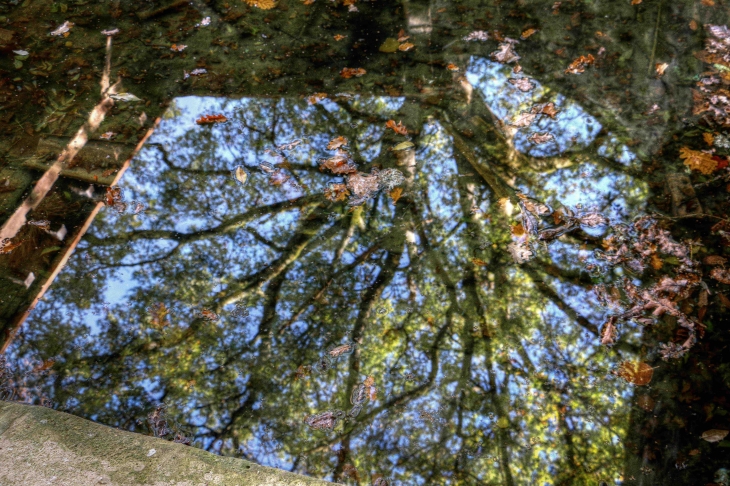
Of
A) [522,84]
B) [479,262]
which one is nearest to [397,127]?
[522,84]

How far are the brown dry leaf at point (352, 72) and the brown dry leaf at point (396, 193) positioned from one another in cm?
118

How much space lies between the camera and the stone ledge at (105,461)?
64.2 inches

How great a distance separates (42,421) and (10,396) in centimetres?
65

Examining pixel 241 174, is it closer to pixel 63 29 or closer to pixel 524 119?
pixel 524 119

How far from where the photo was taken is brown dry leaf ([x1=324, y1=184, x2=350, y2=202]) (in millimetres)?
2889

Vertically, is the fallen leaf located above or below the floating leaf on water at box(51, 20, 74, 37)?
below

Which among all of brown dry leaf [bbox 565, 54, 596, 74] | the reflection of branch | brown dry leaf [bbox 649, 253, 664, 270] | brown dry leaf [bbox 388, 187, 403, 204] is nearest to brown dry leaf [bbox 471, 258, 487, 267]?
the reflection of branch

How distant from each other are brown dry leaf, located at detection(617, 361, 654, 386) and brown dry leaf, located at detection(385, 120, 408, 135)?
1913mm

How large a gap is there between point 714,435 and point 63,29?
536 centimetres

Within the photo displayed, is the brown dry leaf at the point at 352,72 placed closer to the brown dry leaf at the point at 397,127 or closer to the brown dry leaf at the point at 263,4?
the brown dry leaf at the point at 397,127

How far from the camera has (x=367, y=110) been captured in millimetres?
3340

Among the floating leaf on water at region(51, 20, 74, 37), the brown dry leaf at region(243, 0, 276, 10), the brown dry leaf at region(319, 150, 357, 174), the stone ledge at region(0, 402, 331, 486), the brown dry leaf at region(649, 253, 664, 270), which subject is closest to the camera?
the stone ledge at region(0, 402, 331, 486)

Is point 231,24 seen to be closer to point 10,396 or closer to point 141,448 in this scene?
point 10,396

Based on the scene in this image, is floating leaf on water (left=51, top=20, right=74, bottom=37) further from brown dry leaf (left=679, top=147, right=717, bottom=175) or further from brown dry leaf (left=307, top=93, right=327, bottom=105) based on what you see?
brown dry leaf (left=679, top=147, right=717, bottom=175)
